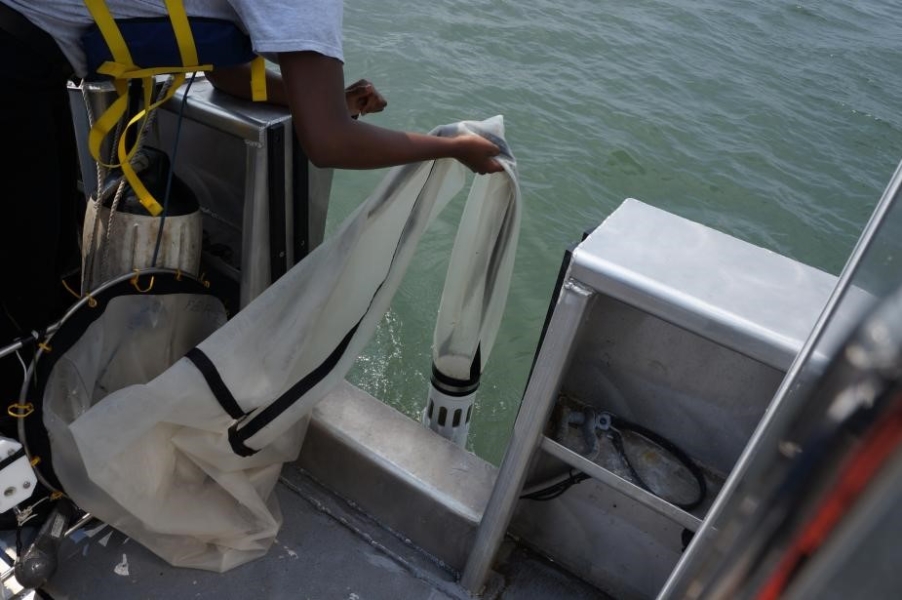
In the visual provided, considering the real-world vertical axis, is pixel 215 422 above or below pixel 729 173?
above

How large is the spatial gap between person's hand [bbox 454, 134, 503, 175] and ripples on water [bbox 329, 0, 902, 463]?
2376 millimetres

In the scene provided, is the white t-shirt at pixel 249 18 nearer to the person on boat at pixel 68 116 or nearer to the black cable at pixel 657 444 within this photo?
the person on boat at pixel 68 116

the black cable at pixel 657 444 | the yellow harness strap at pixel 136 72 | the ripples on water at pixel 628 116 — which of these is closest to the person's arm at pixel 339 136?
the yellow harness strap at pixel 136 72

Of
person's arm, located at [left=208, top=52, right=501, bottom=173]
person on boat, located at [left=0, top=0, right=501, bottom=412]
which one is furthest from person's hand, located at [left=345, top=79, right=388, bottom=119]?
person's arm, located at [left=208, top=52, right=501, bottom=173]

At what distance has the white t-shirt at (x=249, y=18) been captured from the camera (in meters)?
1.54

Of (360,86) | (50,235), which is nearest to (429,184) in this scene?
(360,86)

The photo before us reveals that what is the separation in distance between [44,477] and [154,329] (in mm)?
430

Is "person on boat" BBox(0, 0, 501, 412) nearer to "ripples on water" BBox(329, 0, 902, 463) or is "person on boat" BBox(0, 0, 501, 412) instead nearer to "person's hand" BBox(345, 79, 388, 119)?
"person's hand" BBox(345, 79, 388, 119)

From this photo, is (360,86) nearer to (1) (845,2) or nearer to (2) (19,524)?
(2) (19,524)

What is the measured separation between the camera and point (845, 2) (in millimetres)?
10469

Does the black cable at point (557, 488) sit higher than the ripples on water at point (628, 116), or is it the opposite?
the black cable at point (557, 488)

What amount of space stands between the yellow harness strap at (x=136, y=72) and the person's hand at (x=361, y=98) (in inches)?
10.0

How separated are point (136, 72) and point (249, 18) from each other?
0.34 metres

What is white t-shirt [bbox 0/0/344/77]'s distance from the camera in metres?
1.54
